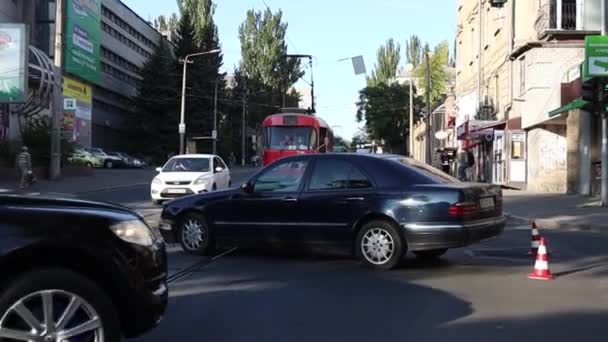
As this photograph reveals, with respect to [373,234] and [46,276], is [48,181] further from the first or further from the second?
[46,276]

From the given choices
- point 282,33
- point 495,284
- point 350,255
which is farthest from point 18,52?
point 282,33

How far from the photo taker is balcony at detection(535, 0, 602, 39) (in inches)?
1041

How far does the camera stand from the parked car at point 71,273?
4.47m

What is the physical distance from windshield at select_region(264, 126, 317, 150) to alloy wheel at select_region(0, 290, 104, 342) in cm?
2471

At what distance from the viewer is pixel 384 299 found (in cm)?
767

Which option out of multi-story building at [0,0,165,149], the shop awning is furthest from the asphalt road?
multi-story building at [0,0,165,149]

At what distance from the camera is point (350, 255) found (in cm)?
1012

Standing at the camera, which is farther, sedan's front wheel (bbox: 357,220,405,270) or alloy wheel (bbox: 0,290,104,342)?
sedan's front wheel (bbox: 357,220,405,270)

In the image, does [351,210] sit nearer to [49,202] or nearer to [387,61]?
[49,202]

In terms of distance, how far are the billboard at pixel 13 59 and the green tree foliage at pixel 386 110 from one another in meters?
47.4

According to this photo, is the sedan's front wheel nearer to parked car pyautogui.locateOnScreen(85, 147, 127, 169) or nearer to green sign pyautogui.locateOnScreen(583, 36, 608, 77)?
green sign pyautogui.locateOnScreen(583, 36, 608, 77)

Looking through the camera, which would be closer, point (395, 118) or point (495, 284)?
point (495, 284)

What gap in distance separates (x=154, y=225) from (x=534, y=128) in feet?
61.1

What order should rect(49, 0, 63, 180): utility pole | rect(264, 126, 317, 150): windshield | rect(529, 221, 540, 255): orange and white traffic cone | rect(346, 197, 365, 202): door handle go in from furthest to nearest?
rect(49, 0, 63, 180): utility pole → rect(264, 126, 317, 150): windshield → rect(529, 221, 540, 255): orange and white traffic cone → rect(346, 197, 365, 202): door handle
